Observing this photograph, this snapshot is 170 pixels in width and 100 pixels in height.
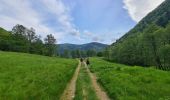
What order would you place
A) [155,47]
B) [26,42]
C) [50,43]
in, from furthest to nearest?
[50,43], [26,42], [155,47]

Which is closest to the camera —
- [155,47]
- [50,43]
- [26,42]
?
[155,47]

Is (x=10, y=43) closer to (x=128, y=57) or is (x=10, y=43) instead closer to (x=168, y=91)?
(x=128, y=57)

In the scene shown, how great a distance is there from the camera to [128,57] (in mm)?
118688

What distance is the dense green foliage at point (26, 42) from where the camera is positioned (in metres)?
122

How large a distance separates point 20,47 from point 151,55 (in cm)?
6243

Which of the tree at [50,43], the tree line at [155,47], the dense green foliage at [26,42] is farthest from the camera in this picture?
the tree at [50,43]

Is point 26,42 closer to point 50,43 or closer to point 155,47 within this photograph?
point 50,43

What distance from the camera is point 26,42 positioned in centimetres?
13612

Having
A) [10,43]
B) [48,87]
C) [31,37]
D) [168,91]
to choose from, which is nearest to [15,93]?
[48,87]

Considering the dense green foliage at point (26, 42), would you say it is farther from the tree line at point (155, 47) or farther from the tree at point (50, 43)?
the tree line at point (155, 47)

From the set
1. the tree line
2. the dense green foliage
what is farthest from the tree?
the tree line

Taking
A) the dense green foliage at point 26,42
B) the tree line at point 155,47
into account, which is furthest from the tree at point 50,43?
the tree line at point 155,47

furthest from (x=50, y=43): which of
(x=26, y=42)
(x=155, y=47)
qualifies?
(x=155, y=47)

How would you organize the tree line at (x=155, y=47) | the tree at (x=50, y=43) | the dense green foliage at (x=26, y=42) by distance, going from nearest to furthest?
1. the tree line at (x=155, y=47)
2. the dense green foliage at (x=26, y=42)
3. the tree at (x=50, y=43)
